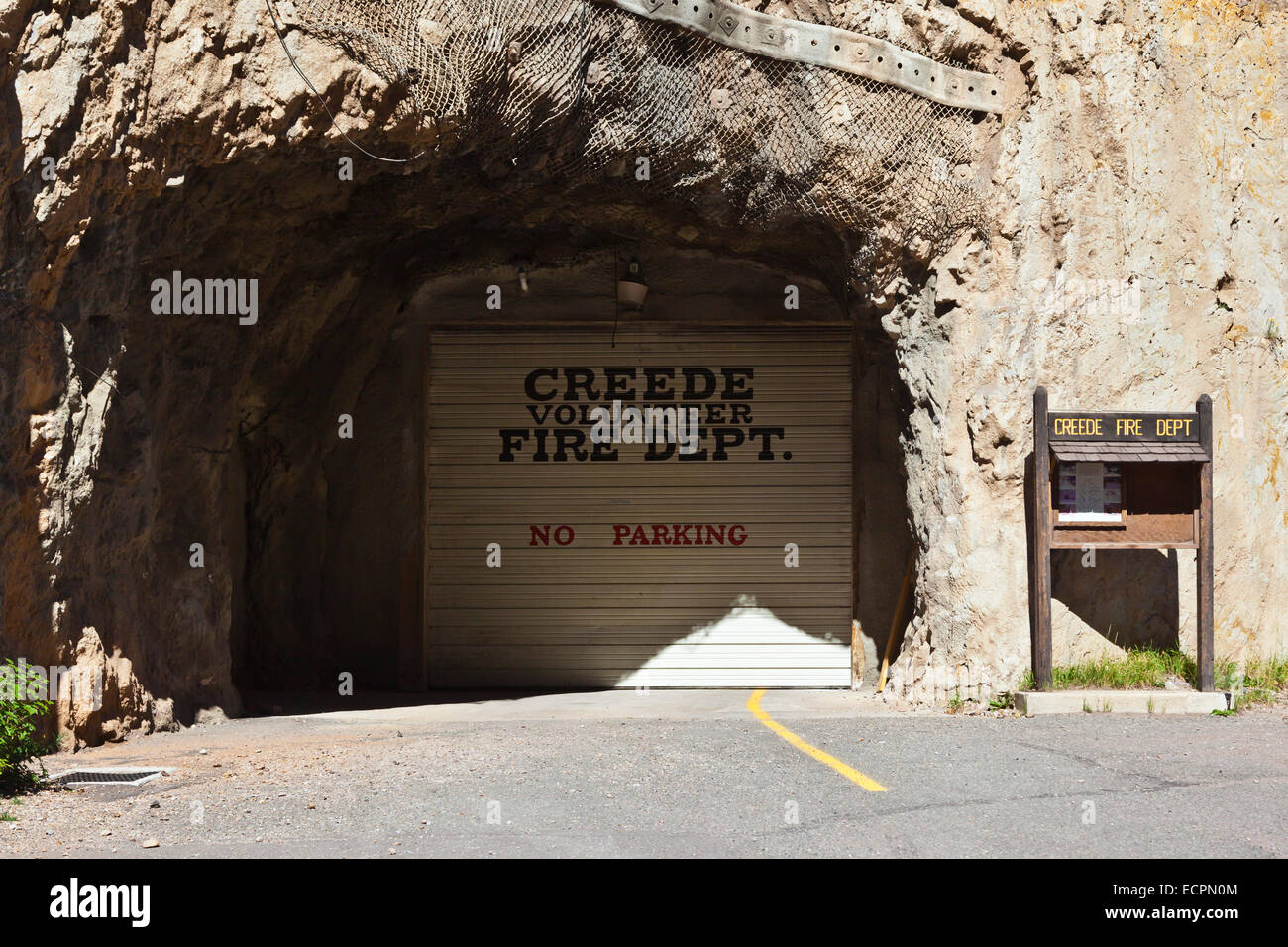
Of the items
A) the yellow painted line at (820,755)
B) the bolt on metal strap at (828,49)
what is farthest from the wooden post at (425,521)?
the bolt on metal strap at (828,49)

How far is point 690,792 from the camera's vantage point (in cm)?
585

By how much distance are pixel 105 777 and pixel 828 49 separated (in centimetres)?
737

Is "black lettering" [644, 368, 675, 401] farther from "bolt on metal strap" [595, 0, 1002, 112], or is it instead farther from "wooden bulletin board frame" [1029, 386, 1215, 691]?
"wooden bulletin board frame" [1029, 386, 1215, 691]

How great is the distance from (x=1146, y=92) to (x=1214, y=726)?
5.36m

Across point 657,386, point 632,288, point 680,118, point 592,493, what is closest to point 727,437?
point 657,386

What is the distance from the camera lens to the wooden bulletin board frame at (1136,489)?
898 centimetres

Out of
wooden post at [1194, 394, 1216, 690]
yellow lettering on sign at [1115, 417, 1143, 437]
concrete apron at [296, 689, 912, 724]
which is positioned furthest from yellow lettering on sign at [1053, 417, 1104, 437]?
concrete apron at [296, 689, 912, 724]

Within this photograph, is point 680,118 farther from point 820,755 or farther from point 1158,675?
point 1158,675

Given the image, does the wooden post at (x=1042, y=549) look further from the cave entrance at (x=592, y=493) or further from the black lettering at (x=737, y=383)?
the black lettering at (x=737, y=383)

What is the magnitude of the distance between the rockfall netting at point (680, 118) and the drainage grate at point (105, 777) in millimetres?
4917

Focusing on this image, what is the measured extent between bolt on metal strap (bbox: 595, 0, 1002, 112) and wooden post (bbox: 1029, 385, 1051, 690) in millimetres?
2678

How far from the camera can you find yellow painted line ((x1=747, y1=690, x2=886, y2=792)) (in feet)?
19.9

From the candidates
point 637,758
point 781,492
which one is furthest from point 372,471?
point 637,758

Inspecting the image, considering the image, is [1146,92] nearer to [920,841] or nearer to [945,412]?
[945,412]
